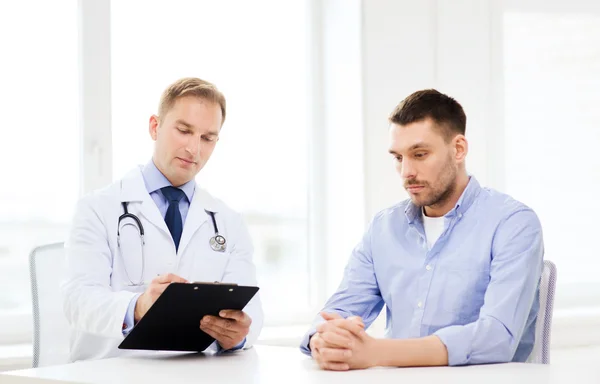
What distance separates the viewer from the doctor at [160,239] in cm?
211

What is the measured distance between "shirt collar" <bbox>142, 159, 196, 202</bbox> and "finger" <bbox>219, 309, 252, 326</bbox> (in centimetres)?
50

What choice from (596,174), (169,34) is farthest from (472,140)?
(169,34)

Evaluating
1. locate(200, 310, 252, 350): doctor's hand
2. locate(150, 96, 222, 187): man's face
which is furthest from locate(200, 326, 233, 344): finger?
locate(150, 96, 222, 187): man's face

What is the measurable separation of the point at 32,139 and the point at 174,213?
55.9 inches

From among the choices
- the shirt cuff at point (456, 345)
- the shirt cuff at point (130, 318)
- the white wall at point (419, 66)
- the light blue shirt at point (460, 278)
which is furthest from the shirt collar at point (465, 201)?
the white wall at point (419, 66)

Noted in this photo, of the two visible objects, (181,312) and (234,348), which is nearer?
(181,312)

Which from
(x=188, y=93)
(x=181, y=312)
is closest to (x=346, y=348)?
(x=181, y=312)

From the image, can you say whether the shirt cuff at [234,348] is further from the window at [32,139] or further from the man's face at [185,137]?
the window at [32,139]

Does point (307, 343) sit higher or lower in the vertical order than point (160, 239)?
lower

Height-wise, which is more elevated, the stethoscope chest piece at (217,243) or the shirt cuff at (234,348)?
the stethoscope chest piece at (217,243)

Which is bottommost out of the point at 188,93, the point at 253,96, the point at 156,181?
the point at 156,181

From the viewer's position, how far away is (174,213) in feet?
7.77

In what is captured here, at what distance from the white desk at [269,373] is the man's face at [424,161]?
591 mm

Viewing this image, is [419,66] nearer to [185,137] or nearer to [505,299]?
[185,137]
